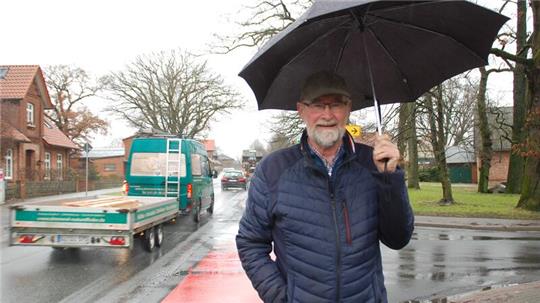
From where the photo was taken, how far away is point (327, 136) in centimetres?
238

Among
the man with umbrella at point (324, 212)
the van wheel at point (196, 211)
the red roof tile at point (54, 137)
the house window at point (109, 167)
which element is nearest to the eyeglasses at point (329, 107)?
the man with umbrella at point (324, 212)

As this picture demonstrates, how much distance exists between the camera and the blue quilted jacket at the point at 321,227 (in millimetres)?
2201

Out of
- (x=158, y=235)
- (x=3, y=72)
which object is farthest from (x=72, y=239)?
(x=3, y=72)

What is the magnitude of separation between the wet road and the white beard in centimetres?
460

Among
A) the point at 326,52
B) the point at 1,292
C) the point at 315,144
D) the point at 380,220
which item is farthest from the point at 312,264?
the point at 1,292

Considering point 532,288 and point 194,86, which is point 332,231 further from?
point 194,86

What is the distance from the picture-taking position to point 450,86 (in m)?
24.8

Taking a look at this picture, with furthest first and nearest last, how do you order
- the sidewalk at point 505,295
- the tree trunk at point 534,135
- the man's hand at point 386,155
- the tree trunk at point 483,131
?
the tree trunk at point 483,131 → the tree trunk at point 534,135 → the sidewalk at point 505,295 → the man's hand at point 386,155

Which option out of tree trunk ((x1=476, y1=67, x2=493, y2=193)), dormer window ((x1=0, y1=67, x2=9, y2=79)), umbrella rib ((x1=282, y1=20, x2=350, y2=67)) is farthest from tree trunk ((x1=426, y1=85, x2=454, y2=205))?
dormer window ((x1=0, y1=67, x2=9, y2=79))

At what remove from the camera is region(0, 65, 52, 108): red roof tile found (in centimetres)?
3123

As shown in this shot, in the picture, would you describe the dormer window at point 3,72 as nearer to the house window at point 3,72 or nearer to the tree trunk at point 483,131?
the house window at point 3,72

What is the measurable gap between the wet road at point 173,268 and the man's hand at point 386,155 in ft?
15.4

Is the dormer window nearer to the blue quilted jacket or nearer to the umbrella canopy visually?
the umbrella canopy

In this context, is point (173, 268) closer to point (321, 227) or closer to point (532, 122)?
point (321, 227)
